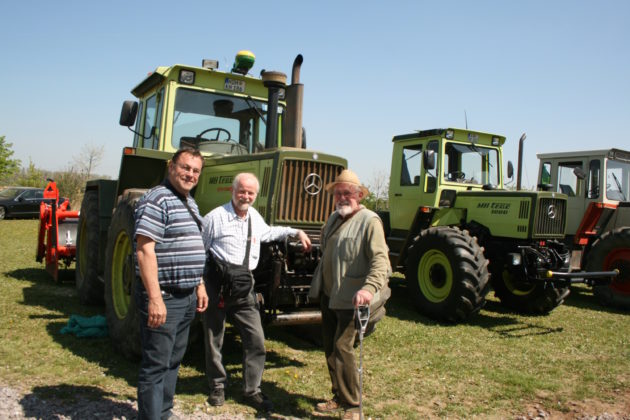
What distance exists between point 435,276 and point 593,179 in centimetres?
448

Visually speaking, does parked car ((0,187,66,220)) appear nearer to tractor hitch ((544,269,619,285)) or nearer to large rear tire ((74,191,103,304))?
large rear tire ((74,191,103,304))

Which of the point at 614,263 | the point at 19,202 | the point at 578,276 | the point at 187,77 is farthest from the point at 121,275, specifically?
the point at 19,202

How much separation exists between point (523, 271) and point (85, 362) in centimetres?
554

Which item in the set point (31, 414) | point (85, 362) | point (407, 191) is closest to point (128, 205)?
point (85, 362)

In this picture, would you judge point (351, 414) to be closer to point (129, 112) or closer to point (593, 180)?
point (129, 112)

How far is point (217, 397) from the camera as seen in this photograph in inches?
149

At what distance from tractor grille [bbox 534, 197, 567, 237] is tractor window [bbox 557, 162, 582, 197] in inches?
101

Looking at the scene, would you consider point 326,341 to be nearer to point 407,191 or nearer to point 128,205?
point 128,205

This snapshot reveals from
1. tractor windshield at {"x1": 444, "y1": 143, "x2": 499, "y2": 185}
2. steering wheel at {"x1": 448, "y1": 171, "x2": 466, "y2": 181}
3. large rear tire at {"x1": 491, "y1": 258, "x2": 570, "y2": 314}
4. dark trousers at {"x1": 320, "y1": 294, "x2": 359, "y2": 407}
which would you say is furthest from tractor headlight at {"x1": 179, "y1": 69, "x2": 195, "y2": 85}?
large rear tire at {"x1": 491, "y1": 258, "x2": 570, "y2": 314}

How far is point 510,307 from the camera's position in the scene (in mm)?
8203

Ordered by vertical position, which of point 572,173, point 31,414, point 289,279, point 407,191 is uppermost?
point 572,173

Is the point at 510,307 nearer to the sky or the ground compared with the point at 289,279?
nearer to the ground

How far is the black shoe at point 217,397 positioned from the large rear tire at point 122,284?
0.94 m

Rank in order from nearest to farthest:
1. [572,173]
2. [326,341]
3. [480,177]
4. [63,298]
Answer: [326,341], [63,298], [480,177], [572,173]
